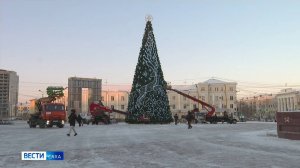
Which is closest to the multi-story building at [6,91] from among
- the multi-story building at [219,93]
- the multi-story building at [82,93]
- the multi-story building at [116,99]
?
the multi-story building at [82,93]

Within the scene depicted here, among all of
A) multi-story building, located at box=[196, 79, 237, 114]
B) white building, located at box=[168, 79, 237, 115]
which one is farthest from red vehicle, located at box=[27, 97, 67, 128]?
multi-story building, located at box=[196, 79, 237, 114]

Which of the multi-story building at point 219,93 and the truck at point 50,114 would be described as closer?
the truck at point 50,114

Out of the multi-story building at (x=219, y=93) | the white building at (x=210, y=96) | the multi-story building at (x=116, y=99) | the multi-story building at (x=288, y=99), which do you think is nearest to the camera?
the multi-story building at (x=219, y=93)

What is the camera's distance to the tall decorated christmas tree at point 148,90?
158 feet

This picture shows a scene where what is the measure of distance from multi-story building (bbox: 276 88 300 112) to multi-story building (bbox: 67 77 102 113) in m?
78.2

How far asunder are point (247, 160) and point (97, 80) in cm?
14037

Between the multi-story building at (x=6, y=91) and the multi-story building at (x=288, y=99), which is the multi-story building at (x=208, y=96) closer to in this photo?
the multi-story building at (x=288, y=99)

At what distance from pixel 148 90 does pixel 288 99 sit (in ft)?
397

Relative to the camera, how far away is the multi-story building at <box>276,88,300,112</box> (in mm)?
146250

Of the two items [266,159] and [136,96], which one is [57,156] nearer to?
[266,159]

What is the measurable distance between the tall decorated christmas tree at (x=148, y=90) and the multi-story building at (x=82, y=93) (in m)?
95.0

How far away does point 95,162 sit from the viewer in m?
10.4

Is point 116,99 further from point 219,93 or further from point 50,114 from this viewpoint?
point 50,114

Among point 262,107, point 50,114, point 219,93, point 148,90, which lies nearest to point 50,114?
point 50,114
